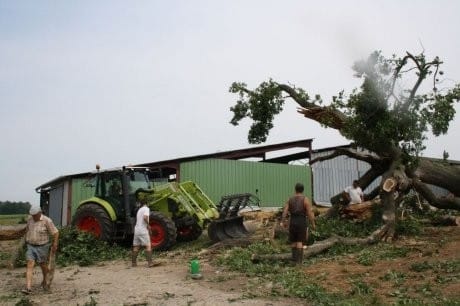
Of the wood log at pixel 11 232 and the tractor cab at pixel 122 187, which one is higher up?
the tractor cab at pixel 122 187

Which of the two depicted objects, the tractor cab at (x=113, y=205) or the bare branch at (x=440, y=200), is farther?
the bare branch at (x=440, y=200)

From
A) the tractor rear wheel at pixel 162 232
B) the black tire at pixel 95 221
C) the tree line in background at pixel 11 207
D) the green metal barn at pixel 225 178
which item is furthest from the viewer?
the tree line in background at pixel 11 207

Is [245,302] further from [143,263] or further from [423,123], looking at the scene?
[423,123]

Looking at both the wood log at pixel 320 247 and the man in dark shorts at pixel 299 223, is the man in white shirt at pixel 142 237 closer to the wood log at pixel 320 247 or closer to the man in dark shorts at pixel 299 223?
the wood log at pixel 320 247

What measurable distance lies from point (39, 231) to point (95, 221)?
5060mm

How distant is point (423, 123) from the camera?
44.2 ft

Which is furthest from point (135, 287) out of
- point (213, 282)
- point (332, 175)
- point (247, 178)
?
point (332, 175)

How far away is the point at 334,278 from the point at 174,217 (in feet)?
19.4

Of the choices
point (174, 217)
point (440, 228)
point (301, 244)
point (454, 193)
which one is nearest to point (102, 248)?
point (174, 217)

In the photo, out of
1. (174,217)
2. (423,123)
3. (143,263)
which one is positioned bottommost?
(143,263)

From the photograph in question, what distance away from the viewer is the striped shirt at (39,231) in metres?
8.70

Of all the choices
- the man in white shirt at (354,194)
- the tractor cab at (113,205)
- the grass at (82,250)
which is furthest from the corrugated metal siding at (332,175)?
the grass at (82,250)

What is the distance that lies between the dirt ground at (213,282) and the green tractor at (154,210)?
1819mm

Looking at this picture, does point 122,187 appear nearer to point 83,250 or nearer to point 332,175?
point 83,250
